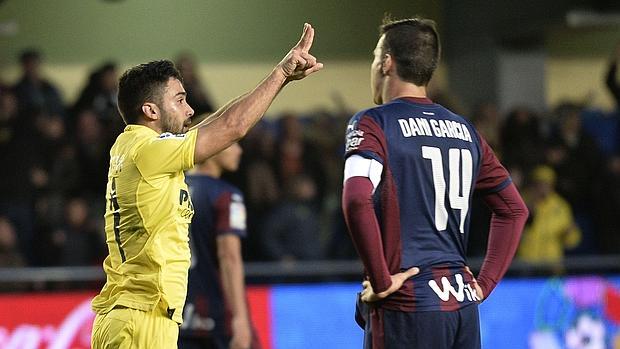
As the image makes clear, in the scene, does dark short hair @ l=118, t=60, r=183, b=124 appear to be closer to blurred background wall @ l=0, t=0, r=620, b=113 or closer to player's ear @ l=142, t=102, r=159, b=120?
player's ear @ l=142, t=102, r=159, b=120

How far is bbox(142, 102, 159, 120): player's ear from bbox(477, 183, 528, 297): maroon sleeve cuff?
149cm

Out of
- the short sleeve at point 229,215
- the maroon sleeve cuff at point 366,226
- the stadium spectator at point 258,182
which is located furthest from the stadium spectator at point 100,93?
the maroon sleeve cuff at point 366,226

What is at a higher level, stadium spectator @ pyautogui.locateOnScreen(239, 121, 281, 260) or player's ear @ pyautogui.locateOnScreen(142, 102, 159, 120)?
player's ear @ pyautogui.locateOnScreen(142, 102, 159, 120)

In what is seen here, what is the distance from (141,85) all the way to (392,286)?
1271 mm

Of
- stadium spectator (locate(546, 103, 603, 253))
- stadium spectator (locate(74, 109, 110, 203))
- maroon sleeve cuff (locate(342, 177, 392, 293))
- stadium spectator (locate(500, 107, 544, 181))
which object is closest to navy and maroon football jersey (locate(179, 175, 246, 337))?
maroon sleeve cuff (locate(342, 177, 392, 293))

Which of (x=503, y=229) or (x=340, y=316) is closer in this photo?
(x=503, y=229)

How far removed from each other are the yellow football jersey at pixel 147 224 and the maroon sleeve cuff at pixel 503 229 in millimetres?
1338

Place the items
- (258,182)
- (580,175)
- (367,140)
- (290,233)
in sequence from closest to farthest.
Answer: (367,140), (290,233), (258,182), (580,175)

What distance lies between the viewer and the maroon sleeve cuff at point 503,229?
5.05 m

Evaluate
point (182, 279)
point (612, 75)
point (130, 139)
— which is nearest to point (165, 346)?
point (182, 279)

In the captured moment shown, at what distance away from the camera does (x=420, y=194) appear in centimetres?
470

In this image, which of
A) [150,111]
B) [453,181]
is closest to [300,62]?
[150,111]

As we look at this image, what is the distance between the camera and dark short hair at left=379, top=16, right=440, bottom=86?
4.85 m

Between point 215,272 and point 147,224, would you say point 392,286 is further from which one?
point 215,272
